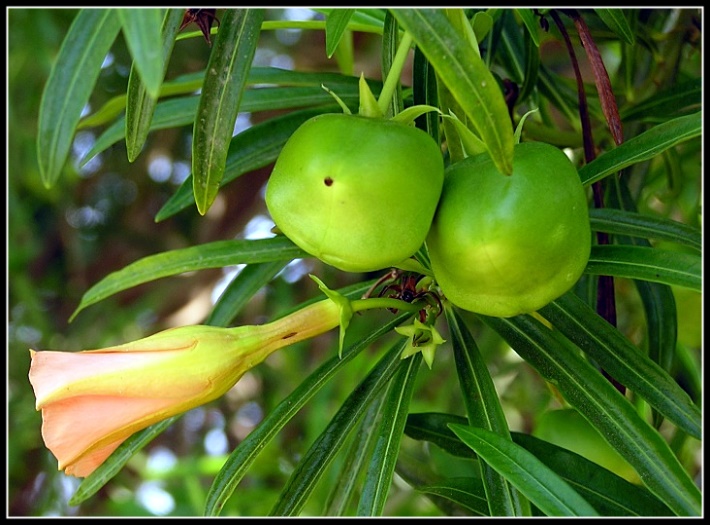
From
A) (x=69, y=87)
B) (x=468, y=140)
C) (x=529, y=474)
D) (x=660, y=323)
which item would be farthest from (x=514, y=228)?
(x=660, y=323)

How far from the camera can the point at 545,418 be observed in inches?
34.6

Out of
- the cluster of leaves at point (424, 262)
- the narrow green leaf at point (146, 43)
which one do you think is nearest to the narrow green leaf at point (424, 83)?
the cluster of leaves at point (424, 262)

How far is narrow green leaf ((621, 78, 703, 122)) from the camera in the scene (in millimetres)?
1002

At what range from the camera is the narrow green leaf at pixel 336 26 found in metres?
0.71

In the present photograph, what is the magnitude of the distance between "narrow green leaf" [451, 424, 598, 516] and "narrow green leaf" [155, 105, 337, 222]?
0.42m

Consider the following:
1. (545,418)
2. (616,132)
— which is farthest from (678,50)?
(545,418)

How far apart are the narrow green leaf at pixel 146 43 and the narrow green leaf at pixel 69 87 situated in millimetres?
53

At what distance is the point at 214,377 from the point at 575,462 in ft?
1.21

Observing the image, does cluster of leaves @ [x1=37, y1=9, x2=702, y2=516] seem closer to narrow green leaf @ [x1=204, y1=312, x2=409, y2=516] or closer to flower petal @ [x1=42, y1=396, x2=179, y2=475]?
narrow green leaf @ [x1=204, y1=312, x2=409, y2=516]

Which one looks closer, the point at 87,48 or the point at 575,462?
the point at 87,48

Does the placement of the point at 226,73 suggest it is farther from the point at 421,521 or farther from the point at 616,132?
the point at 421,521

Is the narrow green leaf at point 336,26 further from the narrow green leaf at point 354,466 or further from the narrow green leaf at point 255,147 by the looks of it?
the narrow green leaf at point 354,466

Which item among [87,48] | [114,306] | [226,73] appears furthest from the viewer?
[114,306]

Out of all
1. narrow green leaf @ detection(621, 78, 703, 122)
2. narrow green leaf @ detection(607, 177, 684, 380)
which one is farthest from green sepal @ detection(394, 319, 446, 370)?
narrow green leaf @ detection(621, 78, 703, 122)
